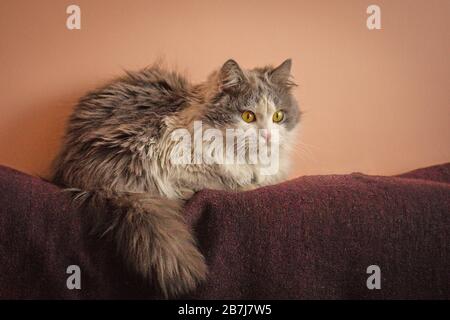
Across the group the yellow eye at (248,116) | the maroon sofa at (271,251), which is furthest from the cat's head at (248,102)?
the maroon sofa at (271,251)

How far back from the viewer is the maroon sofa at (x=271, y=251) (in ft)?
2.80

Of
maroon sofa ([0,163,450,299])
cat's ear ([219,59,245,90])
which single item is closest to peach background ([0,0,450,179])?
cat's ear ([219,59,245,90])

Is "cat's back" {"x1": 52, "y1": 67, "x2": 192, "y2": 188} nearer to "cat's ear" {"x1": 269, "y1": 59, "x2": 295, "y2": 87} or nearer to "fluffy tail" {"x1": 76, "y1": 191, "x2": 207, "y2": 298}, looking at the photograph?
"fluffy tail" {"x1": 76, "y1": 191, "x2": 207, "y2": 298}

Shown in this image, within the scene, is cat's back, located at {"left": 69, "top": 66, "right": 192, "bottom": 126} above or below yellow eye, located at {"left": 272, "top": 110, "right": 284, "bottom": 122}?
above

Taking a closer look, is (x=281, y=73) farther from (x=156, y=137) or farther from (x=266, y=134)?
(x=156, y=137)

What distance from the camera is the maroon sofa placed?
0.85m

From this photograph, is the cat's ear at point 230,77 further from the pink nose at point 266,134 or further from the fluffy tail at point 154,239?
the fluffy tail at point 154,239

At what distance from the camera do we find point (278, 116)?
1.16m

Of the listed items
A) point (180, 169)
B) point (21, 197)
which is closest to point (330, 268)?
point (180, 169)

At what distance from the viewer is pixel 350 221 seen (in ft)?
2.90

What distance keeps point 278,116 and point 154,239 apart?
59 centimetres

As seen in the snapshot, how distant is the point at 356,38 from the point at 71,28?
1.20 meters

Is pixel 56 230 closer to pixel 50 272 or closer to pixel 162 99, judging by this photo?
pixel 50 272

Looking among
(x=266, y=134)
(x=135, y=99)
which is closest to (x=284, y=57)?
(x=266, y=134)
